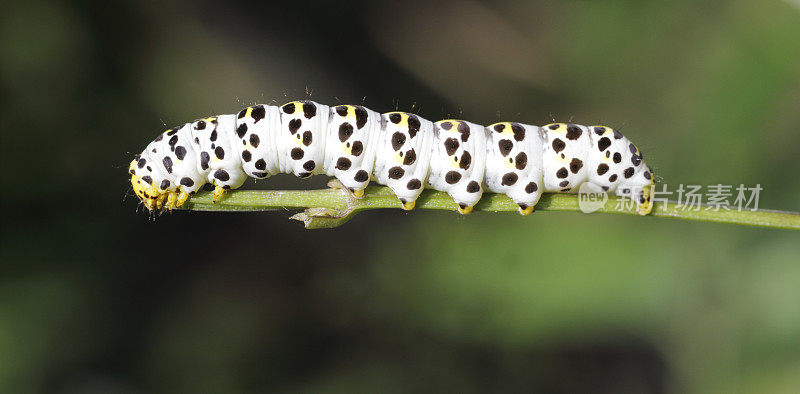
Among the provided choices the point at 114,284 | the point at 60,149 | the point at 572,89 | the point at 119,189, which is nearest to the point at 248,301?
the point at 114,284

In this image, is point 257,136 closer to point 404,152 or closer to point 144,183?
point 144,183

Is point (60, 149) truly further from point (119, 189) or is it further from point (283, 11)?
point (283, 11)

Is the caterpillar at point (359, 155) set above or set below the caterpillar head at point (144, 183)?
A: above

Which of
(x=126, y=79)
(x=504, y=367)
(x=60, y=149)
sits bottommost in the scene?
(x=504, y=367)

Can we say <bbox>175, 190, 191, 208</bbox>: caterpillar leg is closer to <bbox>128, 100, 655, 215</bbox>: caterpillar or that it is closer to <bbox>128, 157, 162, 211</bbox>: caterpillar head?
<bbox>128, 100, 655, 215</bbox>: caterpillar

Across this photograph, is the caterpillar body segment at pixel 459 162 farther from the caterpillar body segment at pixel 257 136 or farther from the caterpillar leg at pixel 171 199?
the caterpillar leg at pixel 171 199

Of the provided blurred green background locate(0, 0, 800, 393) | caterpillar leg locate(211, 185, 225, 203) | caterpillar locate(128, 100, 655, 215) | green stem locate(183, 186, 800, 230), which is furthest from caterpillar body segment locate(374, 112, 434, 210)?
blurred green background locate(0, 0, 800, 393)

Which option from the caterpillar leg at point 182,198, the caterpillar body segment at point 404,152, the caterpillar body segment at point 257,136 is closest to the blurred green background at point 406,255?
the caterpillar body segment at point 257,136

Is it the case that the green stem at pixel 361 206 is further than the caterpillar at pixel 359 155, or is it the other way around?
the caterpillar at pixel 359 155
